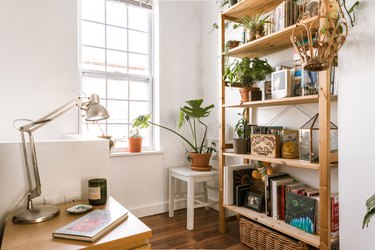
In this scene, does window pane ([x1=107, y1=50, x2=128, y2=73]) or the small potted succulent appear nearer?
the small potted succulent

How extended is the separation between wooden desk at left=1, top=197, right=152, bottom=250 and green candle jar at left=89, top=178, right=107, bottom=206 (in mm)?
183

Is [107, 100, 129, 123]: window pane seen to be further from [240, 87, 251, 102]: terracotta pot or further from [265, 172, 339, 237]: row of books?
[265, 172, 339, 237]: row of books

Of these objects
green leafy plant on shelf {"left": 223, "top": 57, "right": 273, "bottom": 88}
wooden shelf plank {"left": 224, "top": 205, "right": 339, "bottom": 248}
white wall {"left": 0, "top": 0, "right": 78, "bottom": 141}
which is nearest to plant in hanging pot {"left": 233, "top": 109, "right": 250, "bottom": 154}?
green leafy plant on shelf {"left": 223, "top": 57, "right": 273, "bottom": 88}

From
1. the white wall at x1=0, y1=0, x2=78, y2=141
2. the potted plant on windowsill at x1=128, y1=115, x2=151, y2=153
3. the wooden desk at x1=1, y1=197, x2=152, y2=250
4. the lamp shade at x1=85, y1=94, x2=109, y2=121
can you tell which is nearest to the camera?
the wooden desk at x1=1, y1=197, x2=152, y2=250

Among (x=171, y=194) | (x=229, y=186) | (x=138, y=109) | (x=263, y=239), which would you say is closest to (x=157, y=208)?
(x=171, y=194)

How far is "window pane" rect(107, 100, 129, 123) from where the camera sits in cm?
279

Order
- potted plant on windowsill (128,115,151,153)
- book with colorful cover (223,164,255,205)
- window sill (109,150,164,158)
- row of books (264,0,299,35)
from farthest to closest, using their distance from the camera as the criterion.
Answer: potted plant on windowsill (128,115,151,153), window sill (109,150,164,158), book with colorful cover (223,164,255,205), row of books (264,0,299,35)

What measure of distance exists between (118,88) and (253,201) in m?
1.93

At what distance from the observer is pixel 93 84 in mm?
2682

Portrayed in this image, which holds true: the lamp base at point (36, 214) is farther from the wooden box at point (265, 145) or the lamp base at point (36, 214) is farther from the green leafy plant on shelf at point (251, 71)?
the green leafy plant on shelf at point (251, 71)

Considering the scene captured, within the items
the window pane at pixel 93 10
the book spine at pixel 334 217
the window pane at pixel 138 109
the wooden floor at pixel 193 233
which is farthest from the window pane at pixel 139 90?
the book spine at pixel 334 217

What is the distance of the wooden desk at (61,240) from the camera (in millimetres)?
913

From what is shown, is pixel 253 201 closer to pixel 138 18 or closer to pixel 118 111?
pixel 118 111

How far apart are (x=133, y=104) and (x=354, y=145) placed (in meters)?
2.29
